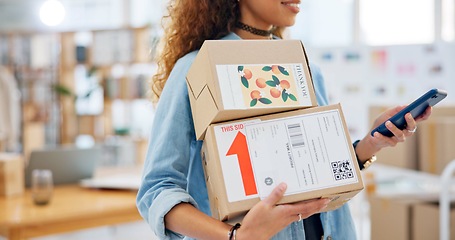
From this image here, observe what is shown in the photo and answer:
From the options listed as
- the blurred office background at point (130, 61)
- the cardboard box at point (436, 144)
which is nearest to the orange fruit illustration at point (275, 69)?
the cardboard box at point (436, 144)

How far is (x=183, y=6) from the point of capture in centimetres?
139

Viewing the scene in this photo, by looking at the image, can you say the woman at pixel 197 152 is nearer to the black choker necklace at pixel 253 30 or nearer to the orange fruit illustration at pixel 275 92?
the black choker necklace at pixel 253 30

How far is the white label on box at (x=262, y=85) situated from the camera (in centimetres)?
103

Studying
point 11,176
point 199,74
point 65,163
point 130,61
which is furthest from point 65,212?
point 130,61

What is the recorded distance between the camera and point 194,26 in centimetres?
137

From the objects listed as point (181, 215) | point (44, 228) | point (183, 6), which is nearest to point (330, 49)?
point (44, 228)

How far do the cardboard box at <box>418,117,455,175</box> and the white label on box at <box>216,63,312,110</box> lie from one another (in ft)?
6.33

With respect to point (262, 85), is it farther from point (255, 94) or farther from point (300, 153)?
point (300, 153)

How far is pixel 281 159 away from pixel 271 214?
95mm

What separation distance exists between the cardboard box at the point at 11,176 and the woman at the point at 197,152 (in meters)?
1.76

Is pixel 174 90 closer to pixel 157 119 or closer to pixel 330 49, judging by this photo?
pixel 157 119

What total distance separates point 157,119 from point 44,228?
145cm

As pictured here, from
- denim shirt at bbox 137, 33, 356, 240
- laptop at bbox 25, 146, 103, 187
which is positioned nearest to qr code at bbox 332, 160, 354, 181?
denim shirt at bbox 137, 33, 356, 240

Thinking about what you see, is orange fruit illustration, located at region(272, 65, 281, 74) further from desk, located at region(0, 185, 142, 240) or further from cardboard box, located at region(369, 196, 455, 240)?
cardboard box, located at region(369, 196, 455, 240)
